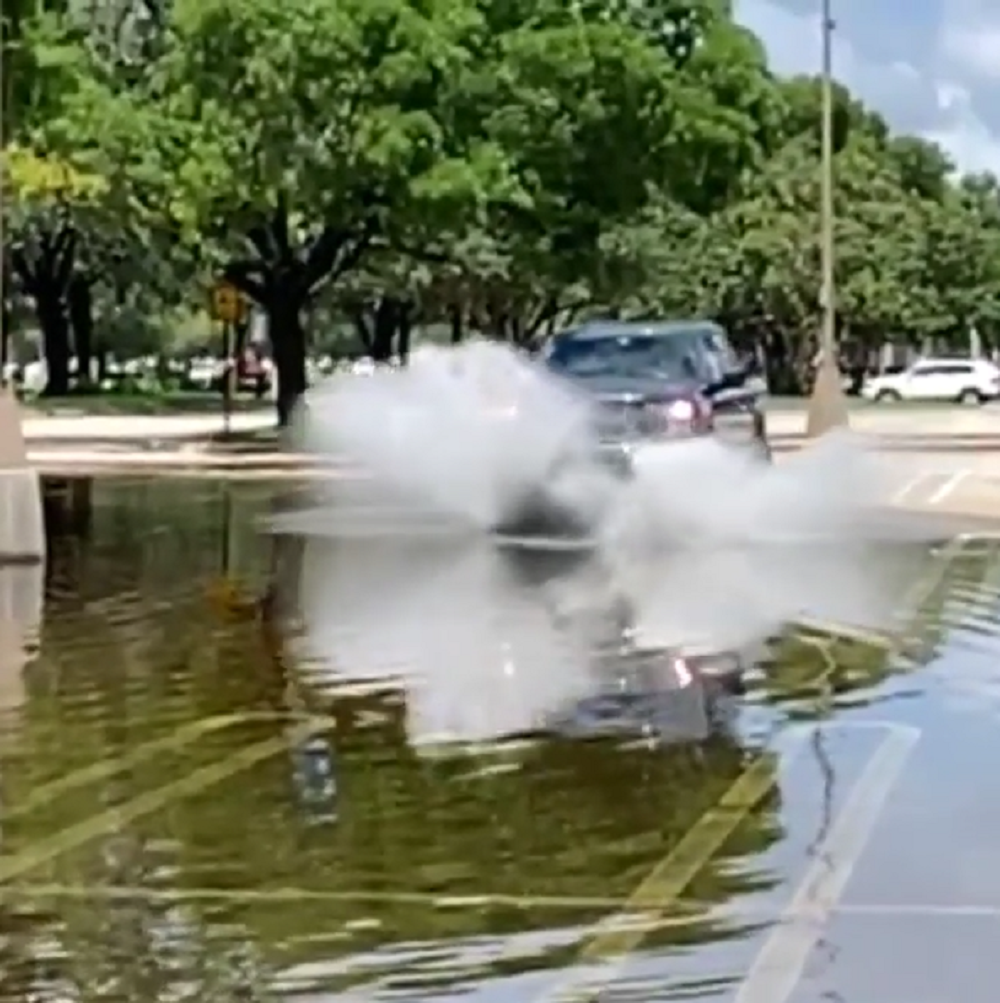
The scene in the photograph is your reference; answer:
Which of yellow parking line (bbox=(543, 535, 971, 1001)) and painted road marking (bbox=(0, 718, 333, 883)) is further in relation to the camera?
painted road marking (bbox=(0, 718, 333, 883))

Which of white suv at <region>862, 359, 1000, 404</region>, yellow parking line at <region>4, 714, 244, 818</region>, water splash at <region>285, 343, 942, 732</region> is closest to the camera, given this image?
yellow parking line at <region>4, 714, 244, 818</region>

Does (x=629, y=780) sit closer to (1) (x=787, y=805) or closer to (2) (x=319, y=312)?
(1) (x=787, y=805)

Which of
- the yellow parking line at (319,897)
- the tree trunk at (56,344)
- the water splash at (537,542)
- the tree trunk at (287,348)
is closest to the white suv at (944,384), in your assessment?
the tree trunk at (56,344)

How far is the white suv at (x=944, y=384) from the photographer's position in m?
88.2

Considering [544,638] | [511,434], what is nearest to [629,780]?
[544,638]

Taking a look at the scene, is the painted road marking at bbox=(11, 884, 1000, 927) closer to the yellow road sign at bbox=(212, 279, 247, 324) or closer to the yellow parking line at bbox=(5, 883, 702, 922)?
the yellow parking line at bbox=(5, 883, 702, 922)

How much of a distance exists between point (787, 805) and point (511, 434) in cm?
1431

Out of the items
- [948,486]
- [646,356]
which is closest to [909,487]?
[948,486]

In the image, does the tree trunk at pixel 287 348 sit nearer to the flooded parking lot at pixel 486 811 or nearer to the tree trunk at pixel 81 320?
the tree trunk at pixel 81 320

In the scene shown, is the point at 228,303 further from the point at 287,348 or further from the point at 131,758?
the point at 131,758

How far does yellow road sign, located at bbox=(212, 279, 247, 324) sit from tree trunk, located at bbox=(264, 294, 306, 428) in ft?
2.14

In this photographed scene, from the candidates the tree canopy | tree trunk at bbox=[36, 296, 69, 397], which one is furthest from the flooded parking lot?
tree trunk at bbox=[36, 296, 69, 397]

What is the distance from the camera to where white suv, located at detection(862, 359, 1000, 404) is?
3472 inches

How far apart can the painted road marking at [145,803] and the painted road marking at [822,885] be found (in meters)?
2.43
